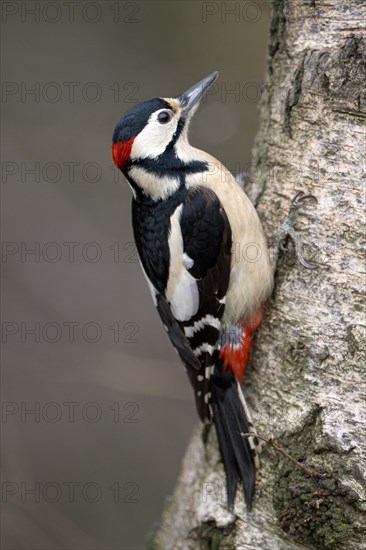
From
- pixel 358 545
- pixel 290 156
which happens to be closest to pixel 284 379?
pixel 358 545

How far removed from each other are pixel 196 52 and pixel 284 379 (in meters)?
3.47

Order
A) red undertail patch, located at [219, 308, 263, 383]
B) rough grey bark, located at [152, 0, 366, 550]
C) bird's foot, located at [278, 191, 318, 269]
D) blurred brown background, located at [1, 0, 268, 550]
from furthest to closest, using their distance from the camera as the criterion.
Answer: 1. blurred brown background, located at [1, 0, 268, 550]
2. red undertail patch, located at [219, 308, 263, 383]
3. bird's foot, located at [278, 191, 318, 269]
4. rough grey bark, located at [152, 0, 366, 550]

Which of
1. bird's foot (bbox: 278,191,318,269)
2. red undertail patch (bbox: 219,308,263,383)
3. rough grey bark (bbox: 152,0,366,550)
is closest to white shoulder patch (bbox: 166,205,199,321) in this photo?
red undertail patch (bbox: 219,308,263,383)

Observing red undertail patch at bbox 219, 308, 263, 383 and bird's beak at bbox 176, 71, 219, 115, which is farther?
bird's beak at bbox 176, 71, 219, 115

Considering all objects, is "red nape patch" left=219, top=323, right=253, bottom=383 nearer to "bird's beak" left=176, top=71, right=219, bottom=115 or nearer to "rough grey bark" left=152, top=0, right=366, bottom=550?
"rough grey bark" left=152, top=0, right=366, bottom=550

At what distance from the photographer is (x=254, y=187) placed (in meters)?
3.15

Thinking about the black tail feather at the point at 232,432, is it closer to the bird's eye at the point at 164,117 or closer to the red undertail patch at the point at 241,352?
the red undertail patch at the point at 241,352

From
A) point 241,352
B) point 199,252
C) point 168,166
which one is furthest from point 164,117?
point 241,352

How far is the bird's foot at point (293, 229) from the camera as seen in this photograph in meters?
2.71

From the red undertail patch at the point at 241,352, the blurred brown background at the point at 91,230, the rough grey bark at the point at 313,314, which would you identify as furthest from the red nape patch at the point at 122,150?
the blurred brown background at the point at 91,230

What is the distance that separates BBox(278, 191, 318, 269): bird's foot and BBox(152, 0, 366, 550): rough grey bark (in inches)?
1.1

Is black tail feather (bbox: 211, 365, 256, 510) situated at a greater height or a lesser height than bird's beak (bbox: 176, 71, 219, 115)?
lesser

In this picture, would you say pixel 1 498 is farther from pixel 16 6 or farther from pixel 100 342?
pixel 16 6

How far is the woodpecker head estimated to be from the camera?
10.0 ft
